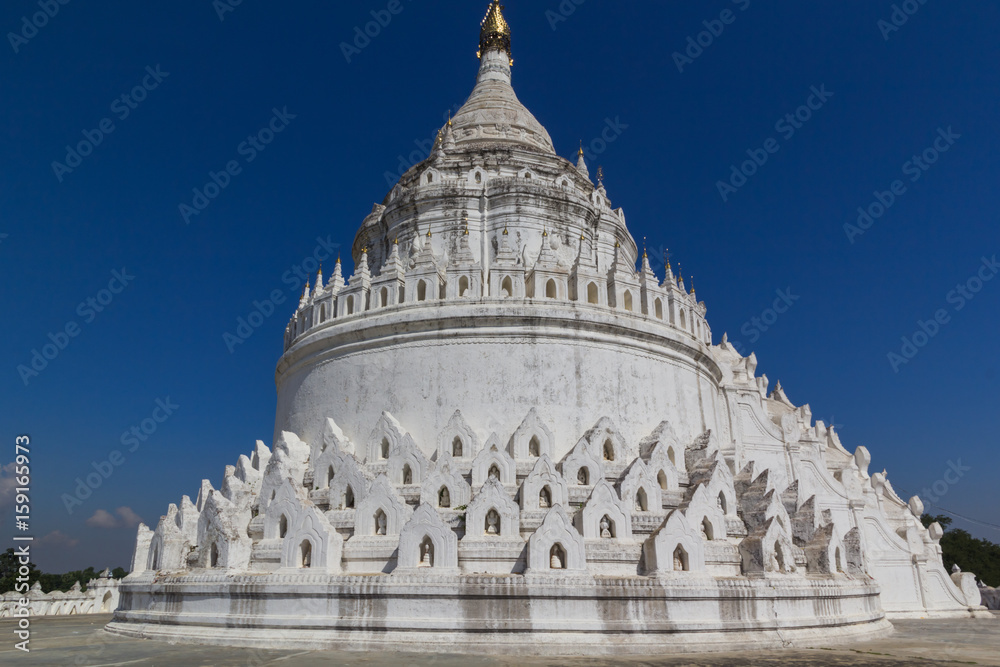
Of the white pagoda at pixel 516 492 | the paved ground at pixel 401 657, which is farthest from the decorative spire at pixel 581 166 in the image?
the paved ground at pixel 401 657

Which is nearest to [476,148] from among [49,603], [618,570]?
[618,570]

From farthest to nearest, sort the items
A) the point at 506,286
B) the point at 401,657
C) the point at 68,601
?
the point at 68,601 → the point at 506,286 → the point at 401,657

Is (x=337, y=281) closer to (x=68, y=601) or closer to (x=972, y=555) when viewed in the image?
(x=68, y=601)

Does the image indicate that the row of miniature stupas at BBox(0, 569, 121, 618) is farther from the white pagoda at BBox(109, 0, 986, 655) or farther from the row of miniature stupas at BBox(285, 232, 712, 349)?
the row of miniature stupas at BBox(285, 232, 712, 349)

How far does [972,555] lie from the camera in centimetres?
6500

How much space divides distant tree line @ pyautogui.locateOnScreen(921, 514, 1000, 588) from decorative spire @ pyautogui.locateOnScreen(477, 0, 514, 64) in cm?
4949

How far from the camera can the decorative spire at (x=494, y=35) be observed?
34.1m

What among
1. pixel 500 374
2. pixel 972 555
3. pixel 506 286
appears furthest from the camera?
pixel 972 555

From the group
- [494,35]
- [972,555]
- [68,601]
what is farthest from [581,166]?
[972,555]

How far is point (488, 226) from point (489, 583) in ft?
44.5

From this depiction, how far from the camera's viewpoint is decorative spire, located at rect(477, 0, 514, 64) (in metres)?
34.1

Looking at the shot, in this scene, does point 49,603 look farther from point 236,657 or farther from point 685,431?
point 685,431

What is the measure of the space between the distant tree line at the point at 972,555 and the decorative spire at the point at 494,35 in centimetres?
4949

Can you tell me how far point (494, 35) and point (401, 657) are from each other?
1149 inches
